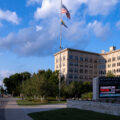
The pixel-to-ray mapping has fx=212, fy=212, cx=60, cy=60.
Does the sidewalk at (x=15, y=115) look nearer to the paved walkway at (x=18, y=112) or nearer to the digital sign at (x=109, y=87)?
the paved walkway at (x=18, y=112)

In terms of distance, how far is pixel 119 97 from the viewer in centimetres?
3594

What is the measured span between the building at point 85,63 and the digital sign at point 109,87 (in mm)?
50221

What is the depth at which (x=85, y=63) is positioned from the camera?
300ft

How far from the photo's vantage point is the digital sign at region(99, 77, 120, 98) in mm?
35444

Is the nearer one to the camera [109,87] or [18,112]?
[18,112]

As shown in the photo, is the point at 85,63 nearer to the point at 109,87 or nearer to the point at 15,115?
the point at 109,87

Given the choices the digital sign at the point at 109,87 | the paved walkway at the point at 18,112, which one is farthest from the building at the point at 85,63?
the paved walkway at the point at 18,112

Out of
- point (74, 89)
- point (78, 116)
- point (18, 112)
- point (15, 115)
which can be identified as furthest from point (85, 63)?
point (78, 116)

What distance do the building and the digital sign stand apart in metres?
50.2

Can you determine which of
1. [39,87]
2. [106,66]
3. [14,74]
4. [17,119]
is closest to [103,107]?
[17,119]

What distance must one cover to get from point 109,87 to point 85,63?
184 ft

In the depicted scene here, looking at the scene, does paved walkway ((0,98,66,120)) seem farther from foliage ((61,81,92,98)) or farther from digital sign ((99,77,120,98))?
foliage ((61,81,92,98))

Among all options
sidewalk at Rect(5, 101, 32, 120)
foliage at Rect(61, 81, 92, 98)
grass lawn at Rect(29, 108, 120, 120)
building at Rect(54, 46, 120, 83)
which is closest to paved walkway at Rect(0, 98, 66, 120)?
sidewalk at Rect(5, 101, 32, 120)

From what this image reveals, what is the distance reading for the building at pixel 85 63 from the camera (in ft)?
286
